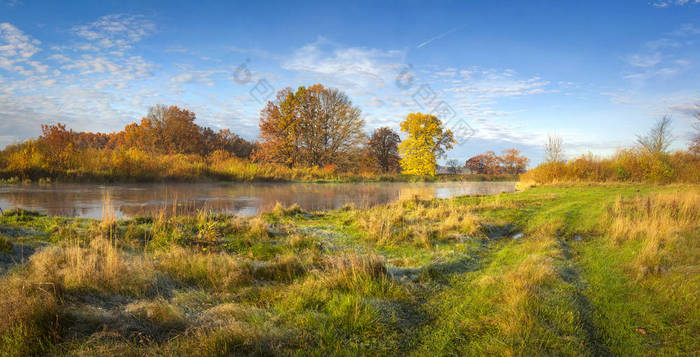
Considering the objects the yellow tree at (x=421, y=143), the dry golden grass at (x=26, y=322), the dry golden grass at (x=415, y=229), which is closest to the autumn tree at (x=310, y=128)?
the yellow tree at (x=421, y=143)

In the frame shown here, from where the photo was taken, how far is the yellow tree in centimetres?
4331

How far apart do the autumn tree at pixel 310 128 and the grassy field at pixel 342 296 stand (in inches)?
1107

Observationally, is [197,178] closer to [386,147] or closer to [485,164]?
[386,147]

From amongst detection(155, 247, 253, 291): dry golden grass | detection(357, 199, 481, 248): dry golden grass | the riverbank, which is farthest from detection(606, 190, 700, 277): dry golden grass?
the riverbank

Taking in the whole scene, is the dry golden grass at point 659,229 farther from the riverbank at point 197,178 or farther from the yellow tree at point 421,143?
the yellow tree at point 421,143

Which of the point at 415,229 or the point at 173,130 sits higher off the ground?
the point at 173,130

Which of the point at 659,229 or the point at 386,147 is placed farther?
the point at 386,147

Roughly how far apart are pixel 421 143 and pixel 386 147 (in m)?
11.0

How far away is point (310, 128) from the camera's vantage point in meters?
35.0

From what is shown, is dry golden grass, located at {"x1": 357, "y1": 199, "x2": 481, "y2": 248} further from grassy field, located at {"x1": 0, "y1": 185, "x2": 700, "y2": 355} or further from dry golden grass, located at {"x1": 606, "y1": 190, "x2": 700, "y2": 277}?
dry golden grass, located at {"x1": 606, "y1": 190, "x2": 700, "y2": 277}

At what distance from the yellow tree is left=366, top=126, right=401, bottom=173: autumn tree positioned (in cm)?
888

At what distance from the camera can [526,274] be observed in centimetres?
448

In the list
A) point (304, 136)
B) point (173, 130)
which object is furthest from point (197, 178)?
point (173, 130)

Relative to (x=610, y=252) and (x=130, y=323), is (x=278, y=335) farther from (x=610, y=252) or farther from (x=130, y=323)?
(x=610, y=252)
